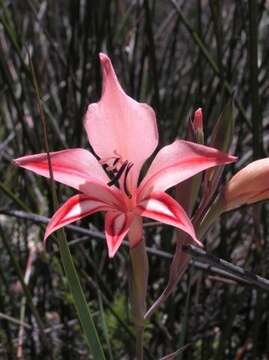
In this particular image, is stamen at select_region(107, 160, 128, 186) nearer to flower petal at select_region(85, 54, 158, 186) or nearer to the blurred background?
flower petal at select_region(85, 54, 158, 186)

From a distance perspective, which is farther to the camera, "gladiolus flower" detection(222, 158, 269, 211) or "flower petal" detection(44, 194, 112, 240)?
"gladiolus flower" detection(222, 158, 269, 211)

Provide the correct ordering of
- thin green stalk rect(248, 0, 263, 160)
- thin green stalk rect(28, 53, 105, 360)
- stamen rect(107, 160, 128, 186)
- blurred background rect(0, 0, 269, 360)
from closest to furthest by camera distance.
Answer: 1. thin green stalk rect(28, 53, 105, 360)
2. stamen rect(107, 160, 128, 186)
3. thin green stalk rect(248, 0, 263, 160)
4. blurred background rect(0, 0, 269, 360)

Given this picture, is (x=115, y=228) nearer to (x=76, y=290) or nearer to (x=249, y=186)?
(x=76, y=290)

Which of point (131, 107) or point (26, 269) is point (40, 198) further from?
point (131, 107)

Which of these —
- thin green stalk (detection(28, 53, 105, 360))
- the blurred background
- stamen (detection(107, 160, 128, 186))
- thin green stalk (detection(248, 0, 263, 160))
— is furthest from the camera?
the blurred background

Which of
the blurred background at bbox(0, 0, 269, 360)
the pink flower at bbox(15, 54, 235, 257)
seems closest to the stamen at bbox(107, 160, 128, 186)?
the pink flower at bbox(15, 54, 235, 257)

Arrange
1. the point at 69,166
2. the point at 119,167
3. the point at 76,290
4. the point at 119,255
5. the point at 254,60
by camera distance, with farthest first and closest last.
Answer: the point at 119,255 < the point at 254,60 < the point at 119,167 < the point at 69,166 < the point at 76,290

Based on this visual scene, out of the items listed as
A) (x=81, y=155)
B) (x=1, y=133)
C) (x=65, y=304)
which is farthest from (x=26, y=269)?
(x=81, y=155)

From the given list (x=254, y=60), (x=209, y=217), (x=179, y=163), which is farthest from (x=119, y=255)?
(x=179, y=163)
